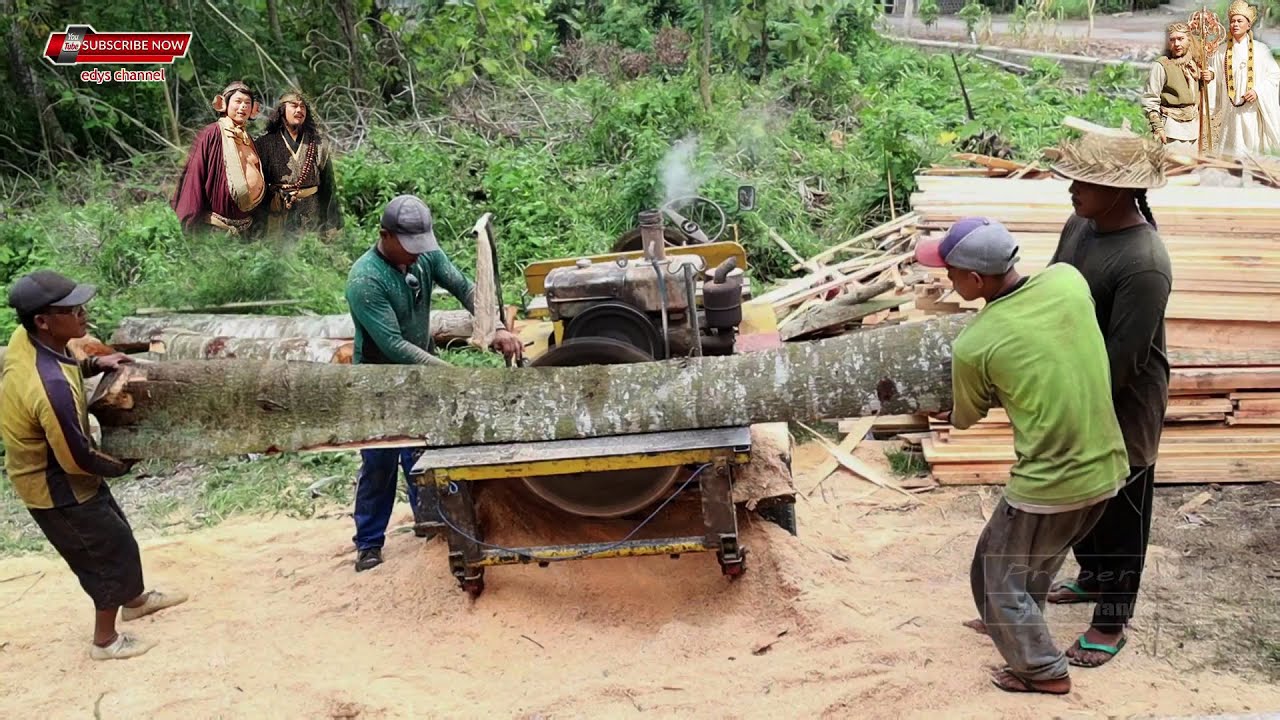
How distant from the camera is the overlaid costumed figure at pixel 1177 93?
25.1ft

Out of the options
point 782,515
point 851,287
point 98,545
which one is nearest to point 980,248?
point 782,515

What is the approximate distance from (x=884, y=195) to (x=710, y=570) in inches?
228

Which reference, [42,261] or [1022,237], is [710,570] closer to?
[1022,237]

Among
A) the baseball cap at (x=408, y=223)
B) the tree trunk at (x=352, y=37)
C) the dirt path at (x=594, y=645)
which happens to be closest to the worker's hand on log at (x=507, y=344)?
the baseball cap at (x=408, y=223)

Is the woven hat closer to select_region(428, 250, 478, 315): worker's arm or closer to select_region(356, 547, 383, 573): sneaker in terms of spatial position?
select_region(428, 250, 478, 315): worker's arm

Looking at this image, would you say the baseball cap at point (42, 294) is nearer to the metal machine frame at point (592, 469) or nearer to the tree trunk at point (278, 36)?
the metal machine frame at point (592, 469)

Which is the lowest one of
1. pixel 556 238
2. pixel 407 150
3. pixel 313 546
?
pixel 313 546

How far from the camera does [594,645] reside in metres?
4.73

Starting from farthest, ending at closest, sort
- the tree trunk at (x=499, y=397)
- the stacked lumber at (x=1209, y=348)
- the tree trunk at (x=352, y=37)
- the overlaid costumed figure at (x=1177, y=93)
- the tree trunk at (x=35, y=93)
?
the tree trunk at (x=352, y=37) < the tree trunk at (x=35, y=93) < the overlaid costumed figure at (x=1177, y=93) < the stacked lumber at (x=1209, y=348) < the tree trunk at (x=499, y=397)

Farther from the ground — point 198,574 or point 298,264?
point 298,264

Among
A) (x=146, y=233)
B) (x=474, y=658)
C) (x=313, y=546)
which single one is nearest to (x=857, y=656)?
(x=474, y=658)

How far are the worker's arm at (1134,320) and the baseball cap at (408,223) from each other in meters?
3.00

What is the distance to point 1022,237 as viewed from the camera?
7207 millimetres

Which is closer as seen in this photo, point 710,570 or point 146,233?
point 710,570
